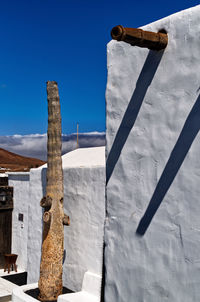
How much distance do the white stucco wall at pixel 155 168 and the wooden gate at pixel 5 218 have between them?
9.13 metres

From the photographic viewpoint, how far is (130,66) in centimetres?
357

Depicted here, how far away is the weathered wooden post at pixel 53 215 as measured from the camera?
7.93 metres

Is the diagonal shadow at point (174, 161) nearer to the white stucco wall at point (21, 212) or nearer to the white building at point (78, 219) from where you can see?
the white building at point (78, 219)

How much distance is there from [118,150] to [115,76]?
0.74m

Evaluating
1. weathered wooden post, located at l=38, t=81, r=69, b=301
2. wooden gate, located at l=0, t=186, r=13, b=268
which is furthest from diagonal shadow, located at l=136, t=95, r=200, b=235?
wooden gate, located at l=0, t=186, r=13, b=268

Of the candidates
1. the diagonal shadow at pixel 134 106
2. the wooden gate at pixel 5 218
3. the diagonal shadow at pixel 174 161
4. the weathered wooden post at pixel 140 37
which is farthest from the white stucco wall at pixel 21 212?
the weathered wooden post at pixel 140 37

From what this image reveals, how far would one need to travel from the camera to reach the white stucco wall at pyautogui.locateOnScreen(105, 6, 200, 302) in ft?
9.47

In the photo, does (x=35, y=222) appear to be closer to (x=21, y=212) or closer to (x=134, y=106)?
(x=21, y=212)

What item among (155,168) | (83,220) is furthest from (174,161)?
(83,220)

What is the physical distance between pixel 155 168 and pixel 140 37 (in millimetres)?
1071

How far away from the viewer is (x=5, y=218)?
40.5 ft

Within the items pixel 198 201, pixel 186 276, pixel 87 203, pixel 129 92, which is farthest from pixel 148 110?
pixel 87 203

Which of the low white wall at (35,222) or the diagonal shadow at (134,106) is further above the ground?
the diagonal shadow at (134,106)

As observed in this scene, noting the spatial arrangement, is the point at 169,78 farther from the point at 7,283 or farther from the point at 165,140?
the point at 7,283
